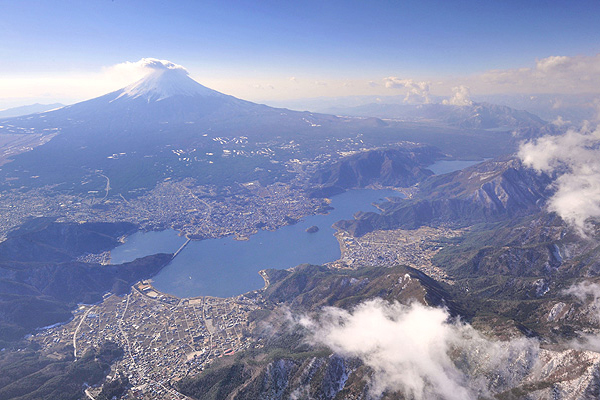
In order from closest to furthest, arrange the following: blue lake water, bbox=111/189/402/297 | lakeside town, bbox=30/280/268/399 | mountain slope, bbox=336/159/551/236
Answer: lakeside town, bbox=30/280/268/399 < blue lake water, bbox=111/189/402/297 < mountain slope, bbox=336/159/551/236

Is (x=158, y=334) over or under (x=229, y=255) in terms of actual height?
over

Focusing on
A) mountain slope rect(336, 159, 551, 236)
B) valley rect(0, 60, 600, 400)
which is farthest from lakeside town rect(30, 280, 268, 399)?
mountain slope rect(336, 159, 551, 236)

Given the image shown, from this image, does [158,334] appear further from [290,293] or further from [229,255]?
[229,255]

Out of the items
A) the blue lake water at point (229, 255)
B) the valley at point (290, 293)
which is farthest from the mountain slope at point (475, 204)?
the blue lake water at point (229, 255)

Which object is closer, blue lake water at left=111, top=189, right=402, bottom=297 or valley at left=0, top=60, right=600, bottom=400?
valley at left=0, top=60, right=600, bottom=400

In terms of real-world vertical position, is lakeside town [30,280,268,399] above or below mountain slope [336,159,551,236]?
below

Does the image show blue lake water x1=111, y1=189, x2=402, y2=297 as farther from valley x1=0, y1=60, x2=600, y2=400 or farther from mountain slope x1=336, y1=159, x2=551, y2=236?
mountain slope x1=336, y1=159, x2=551, y2=236

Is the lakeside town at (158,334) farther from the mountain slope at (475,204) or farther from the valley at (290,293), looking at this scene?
the mountain slope at (475,204)

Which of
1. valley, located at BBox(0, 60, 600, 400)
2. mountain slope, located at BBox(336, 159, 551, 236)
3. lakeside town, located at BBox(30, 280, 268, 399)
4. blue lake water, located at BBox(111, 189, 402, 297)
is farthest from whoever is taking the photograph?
mountain slope, located at BBox(336, 159, 551, 236)

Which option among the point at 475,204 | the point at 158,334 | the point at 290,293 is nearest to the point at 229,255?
the point at 290,293
